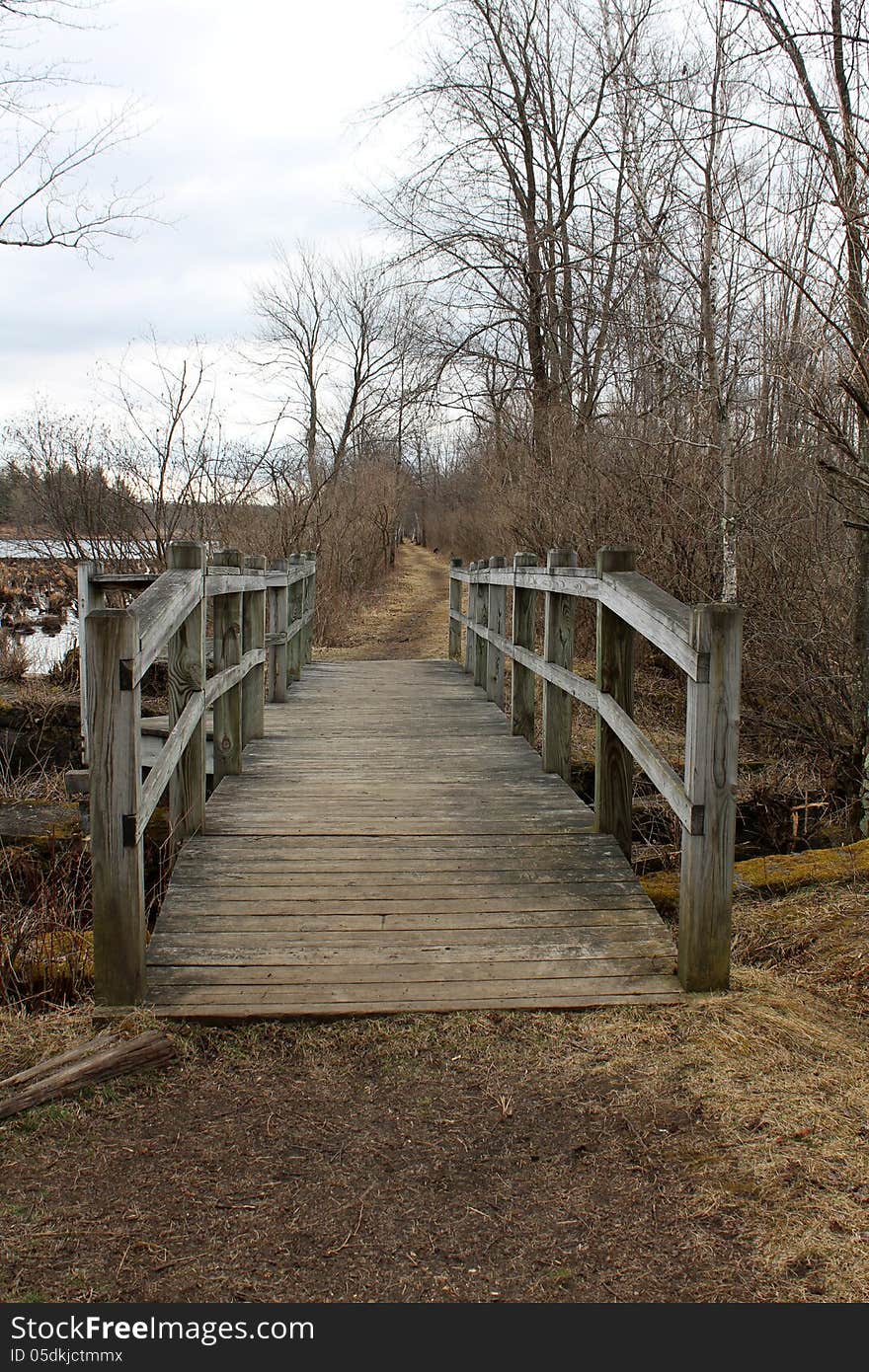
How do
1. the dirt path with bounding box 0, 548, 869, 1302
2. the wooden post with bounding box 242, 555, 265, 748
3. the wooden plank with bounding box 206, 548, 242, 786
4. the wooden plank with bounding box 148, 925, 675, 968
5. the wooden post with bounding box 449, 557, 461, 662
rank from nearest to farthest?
the dirt path with bounding box 0, 548, 869, 1302 < the wooden plank with bounding box 148, 925, 675, 968 < the wooden plank with bounding box 206, 548, 242, 786 < the wooden post with bounding box 242, 555, 265, 748 < the wooden post with bounding box 449, 557, 461, 662

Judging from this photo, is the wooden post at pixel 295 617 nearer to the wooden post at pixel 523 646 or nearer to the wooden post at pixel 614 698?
the wooden post at pixel 523 646

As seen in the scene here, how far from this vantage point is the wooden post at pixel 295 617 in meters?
10.8

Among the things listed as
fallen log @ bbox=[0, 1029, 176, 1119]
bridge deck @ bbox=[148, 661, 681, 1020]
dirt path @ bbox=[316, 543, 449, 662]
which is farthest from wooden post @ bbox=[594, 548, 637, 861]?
dirt path @ bbox=[316, 543, 449, 662]

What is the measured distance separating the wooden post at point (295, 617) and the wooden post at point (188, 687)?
530 centimetres

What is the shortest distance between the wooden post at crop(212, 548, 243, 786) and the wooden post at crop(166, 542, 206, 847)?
91cm

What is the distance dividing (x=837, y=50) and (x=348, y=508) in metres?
20.5

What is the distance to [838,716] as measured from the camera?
302 inches

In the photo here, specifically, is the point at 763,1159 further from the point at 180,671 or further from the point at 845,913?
the point at 180,671

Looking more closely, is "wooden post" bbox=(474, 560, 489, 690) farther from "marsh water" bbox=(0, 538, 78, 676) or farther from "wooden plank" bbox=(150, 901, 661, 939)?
"marsh water" bbox=(0, 538, 78, 676)

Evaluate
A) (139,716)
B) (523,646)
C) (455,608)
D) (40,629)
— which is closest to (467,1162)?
(139,716)

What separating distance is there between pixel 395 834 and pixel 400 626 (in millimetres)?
16359

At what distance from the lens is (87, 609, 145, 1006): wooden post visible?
353 cm

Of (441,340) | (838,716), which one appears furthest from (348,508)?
(838,716)

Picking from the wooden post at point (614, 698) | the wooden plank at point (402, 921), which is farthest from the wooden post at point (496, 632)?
the wooden plank at point (402, 921)
